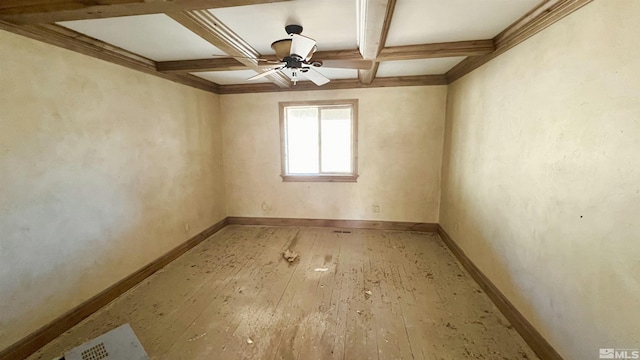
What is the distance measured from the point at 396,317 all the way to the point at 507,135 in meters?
1.79

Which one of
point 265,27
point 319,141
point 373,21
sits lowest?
point 319,141

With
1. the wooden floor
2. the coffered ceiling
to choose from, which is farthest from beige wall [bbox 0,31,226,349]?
the wooden floor

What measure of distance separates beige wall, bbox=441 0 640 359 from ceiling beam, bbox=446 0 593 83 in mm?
54

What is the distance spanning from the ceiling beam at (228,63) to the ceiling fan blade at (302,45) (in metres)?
0.48

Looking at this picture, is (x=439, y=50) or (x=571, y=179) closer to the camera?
(x=571, y=179)

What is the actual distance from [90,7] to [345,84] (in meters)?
3.02

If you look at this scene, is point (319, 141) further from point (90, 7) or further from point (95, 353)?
point (95, 353)

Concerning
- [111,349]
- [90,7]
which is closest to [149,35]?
[90,7]

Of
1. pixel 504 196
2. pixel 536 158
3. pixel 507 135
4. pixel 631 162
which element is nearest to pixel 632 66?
pixel 631 162

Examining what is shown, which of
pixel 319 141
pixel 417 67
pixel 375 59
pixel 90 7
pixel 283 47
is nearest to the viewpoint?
pixel 90 7

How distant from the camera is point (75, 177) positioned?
2.11 metres

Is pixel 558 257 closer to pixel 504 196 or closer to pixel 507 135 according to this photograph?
pixel 504 196

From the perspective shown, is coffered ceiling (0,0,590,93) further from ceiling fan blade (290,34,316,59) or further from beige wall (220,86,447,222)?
beige wall (220,86,447,222)

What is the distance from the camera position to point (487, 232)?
8.16 ft
